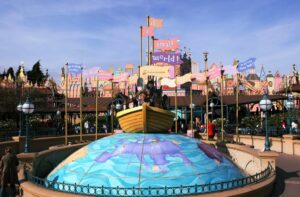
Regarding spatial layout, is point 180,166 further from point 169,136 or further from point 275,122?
point 275,122

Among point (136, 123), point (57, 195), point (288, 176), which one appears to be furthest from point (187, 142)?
point (57, 195)

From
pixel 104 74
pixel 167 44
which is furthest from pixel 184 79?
pixel 104 74

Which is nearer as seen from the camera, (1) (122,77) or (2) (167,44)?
(2) (167,44)

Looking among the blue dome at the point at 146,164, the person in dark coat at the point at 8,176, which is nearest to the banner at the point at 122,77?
the blue dome at the point at 146,164

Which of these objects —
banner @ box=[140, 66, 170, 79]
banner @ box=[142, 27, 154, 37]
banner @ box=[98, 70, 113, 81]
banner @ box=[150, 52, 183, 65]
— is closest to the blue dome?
banner @ box=[140, 66, 170, 79]

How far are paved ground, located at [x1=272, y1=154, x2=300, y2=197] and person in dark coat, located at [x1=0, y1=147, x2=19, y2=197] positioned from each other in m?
7.95

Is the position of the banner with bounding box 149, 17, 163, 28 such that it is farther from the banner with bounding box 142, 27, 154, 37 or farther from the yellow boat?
the yellow boat

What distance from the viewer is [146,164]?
37.8 ft

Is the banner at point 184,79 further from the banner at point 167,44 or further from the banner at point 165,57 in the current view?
the banner at point 165,57

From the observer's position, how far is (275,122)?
33.2m

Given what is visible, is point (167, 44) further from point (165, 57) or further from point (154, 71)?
point (154, 71)

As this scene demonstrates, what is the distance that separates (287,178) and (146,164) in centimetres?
615

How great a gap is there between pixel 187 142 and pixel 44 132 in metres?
20.1

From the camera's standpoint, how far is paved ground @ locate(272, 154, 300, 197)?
1205 centimetres
